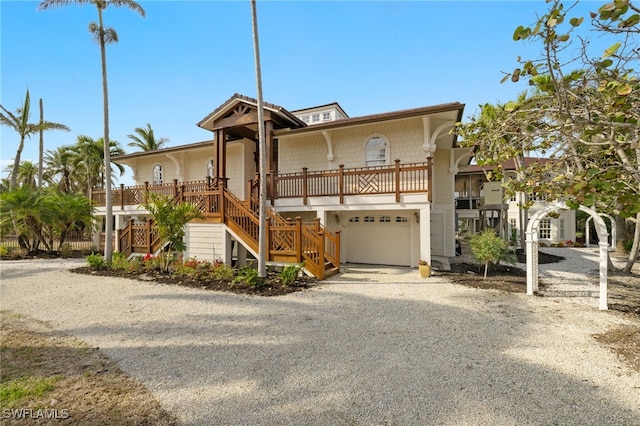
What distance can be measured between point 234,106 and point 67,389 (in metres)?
11.3

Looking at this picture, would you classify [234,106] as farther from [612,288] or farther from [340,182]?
[612,288]

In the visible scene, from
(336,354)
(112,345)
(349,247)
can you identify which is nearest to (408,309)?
(336,354)

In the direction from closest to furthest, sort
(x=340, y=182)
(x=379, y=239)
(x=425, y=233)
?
(x=425, y=233), (x=340, y=182), (x=379, y=239)

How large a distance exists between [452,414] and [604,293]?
5884 mm

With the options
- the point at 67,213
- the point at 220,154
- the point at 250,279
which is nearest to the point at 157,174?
the point at 67,213

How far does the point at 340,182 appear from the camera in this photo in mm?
10586

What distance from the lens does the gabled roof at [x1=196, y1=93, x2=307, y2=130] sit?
12.0m

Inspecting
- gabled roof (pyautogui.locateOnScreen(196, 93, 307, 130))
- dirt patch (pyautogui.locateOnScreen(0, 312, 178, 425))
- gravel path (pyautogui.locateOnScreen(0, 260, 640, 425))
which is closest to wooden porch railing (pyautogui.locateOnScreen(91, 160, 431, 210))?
gabled roof (pyautogui.locateOnScreen(196, 93, 307, 130))

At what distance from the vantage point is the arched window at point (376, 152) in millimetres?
11695

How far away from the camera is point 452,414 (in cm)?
285

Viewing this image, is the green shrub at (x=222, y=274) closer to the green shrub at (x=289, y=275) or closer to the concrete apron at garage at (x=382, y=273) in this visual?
the green shrub at (x=289, y=275)

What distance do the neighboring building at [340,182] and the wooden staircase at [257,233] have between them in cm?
5

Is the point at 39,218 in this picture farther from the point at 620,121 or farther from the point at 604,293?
the point at 604,293

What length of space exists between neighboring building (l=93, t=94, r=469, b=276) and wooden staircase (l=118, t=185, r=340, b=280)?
55 mm
